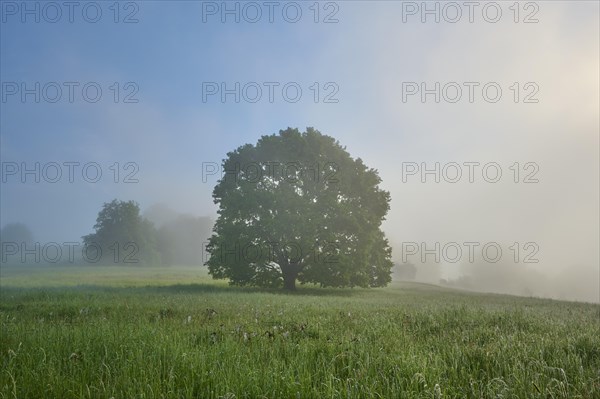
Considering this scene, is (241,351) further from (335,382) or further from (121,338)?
(121,338)

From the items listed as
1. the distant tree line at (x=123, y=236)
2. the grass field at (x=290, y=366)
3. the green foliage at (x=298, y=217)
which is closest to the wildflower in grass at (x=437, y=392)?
the grass field at (x=290, y=366)

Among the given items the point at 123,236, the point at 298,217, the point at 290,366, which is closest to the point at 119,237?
the point at 123,236

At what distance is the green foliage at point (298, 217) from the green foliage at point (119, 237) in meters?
69.2

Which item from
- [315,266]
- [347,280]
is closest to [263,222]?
[315,266]

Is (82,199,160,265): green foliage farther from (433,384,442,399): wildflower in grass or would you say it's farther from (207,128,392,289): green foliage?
(433,384,442,399): wildflower in grass

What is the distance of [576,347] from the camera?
20.6 feet

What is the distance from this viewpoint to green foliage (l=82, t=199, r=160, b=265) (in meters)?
96.1

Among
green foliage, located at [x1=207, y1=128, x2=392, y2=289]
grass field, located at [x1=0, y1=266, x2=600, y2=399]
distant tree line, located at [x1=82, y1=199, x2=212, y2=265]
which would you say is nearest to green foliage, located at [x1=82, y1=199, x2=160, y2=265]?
distant tree line, located at [x1=82, y1=199, x2=212, y2=265]

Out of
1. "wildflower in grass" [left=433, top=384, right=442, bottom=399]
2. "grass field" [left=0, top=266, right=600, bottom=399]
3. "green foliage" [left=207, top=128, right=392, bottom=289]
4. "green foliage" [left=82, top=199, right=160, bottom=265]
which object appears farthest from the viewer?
"green foliage" [left=82, top=199, right=160, bottom=265]

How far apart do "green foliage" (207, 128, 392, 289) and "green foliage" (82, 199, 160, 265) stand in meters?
69.2

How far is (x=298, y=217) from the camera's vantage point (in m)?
33.0

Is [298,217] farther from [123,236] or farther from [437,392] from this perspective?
[123,236]

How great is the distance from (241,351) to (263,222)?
28281 millimetres

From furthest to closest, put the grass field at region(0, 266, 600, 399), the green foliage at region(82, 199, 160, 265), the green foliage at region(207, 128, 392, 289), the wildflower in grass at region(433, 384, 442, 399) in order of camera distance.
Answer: the green foliage at region(82, 199, 160, 265), the green foliage at region(207, 128, 392, 289), the grass field at region(0, 266, 600, 399), the wildflower in grass at region(433, 384, 442, 399)
